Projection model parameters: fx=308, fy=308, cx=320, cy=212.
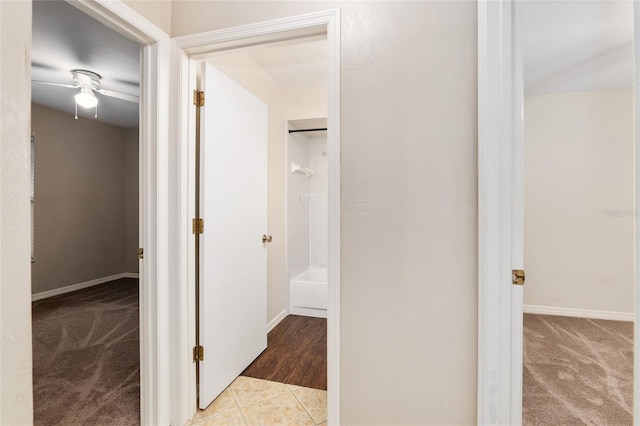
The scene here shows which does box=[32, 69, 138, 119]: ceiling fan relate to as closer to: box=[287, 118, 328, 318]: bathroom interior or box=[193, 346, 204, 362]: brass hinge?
box=[287, 118, 328, 318]: bathroom interior

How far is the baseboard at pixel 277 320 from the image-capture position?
2977 mm

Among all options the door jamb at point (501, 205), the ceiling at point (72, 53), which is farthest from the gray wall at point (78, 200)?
the door jamb at point (501, 205)

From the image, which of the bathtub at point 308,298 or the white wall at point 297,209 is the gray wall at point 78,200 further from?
the bathtub at point 308,298

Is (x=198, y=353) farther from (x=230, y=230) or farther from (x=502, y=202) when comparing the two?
A: (x=502, y=202)

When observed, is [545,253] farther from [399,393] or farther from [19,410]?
[19,410]

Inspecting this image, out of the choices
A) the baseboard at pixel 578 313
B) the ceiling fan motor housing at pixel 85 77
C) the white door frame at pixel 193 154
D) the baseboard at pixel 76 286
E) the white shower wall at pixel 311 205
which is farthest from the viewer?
the baseboard at pixel 76 286

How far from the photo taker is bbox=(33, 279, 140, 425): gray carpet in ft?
5.94

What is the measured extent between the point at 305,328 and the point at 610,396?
2.20 metres

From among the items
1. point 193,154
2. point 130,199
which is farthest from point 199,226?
point 130,199

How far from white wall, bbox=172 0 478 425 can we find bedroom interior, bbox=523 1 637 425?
39 centimetres

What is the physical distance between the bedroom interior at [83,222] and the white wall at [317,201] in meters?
2.23

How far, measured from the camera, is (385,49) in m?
1.41

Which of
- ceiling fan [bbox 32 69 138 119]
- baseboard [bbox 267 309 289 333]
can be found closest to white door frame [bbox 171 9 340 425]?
baseboard [bbox 267 309 289 333]

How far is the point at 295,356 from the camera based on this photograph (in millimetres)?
2473
